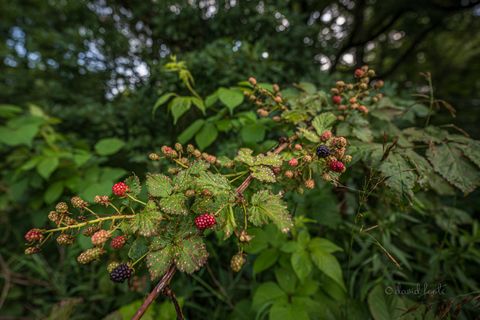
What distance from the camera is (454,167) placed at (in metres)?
1.12

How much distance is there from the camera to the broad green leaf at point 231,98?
4.34ft

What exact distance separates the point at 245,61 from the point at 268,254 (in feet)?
4.34

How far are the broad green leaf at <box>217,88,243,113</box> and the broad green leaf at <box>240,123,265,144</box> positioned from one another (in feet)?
0.43

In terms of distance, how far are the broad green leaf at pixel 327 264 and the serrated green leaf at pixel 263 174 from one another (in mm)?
735

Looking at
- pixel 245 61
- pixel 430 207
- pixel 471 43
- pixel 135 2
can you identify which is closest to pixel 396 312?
pixel 430 207

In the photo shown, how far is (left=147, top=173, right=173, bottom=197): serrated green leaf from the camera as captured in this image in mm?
752

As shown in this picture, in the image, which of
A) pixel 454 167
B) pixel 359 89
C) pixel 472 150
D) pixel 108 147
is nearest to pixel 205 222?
pixel 359 89

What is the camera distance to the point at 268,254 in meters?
1.45

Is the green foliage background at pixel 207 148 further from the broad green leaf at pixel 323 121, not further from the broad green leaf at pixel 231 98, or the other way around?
the broad green leaf at pixel 323 121

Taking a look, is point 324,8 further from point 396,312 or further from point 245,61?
point 396,312

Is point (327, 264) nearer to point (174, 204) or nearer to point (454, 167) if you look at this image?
point (454, 167)

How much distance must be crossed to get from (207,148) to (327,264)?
3.47ft

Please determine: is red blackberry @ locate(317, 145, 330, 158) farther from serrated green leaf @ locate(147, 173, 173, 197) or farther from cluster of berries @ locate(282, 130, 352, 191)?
serrated green leaf @ locate(147, 173, 173, 197)

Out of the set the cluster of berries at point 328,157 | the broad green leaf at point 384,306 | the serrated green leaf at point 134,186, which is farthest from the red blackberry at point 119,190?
the broad green leaf at point 384,306
